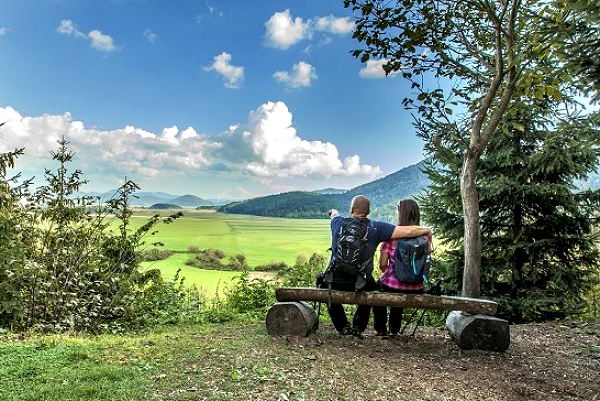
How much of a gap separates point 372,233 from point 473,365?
6.10 ft

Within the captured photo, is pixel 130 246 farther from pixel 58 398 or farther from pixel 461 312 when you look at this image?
pixel 461 312

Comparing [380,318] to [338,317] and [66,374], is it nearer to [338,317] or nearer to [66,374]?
[338,317]

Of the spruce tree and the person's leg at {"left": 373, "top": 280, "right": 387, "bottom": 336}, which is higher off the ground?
the spruce tree

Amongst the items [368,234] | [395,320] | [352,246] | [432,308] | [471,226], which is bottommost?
[395,320]

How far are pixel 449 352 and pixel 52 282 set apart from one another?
5867 mm

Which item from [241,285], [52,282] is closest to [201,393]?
[52,282]

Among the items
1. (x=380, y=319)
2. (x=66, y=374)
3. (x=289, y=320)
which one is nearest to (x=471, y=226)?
(x=380, y=319)

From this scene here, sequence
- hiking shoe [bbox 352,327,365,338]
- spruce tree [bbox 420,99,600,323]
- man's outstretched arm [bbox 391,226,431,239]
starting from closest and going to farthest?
man's outstretched arm [bbox 391,226,431,239], hiking shoe [bbox 352,327,365,338], spruce tree [bbox 420,99,600,323]

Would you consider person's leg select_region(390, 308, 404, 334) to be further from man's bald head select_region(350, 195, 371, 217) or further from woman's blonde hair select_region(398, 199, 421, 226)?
man's bald head select_region(350, 195, 371, 217)

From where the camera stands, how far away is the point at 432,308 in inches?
222

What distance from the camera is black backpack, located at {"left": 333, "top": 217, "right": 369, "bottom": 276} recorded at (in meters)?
5.66

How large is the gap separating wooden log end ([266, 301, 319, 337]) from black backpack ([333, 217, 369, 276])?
0.76 meters

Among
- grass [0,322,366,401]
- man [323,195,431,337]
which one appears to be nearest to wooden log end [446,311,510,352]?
man [323,195,431,337]

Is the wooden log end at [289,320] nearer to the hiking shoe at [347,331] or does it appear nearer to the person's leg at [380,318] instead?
the hiking shoe at [347,331]
